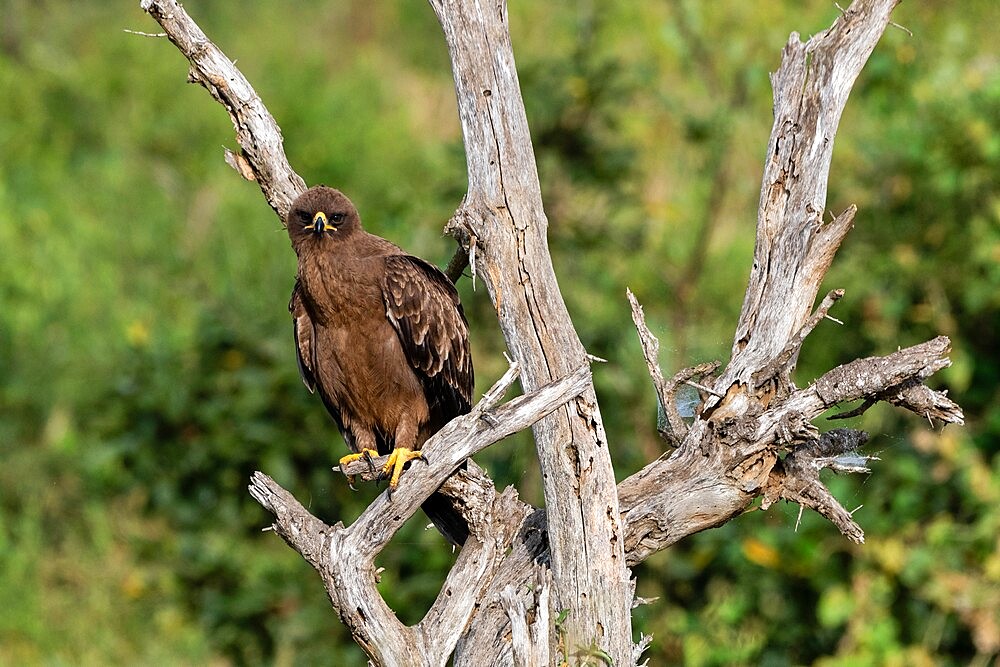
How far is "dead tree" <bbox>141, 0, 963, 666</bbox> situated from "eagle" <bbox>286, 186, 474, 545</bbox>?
2.34ft

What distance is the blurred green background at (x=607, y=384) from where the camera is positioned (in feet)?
20.1

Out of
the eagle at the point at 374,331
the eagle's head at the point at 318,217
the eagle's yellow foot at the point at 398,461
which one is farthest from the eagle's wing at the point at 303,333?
the eagle's yellow foot at the point at 398,461

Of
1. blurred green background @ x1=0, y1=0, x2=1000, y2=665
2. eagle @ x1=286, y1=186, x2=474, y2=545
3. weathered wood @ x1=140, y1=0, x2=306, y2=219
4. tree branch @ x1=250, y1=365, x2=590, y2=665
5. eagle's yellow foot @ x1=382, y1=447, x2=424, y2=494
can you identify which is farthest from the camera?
blurred green background @ x1=0, y1=0, x2=1000, y2=665

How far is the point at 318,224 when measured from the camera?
12.5 feet

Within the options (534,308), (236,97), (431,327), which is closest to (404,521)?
(534,308)

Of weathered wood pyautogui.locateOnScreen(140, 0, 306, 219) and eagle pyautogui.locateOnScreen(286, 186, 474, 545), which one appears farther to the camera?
eagle pyautogui.locateOnScreen(286, 186, 474, 545)

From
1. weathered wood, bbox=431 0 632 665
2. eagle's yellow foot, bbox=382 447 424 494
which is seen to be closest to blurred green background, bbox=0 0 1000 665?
eagle's yellow foot, bbox=382 447 424 494

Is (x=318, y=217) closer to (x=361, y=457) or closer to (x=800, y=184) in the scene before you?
(x=361, y=457)

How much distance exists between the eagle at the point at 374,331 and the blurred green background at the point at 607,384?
4.57 ft

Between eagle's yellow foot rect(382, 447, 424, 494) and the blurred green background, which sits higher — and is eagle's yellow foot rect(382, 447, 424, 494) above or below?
below

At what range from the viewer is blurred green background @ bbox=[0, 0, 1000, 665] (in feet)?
20.1

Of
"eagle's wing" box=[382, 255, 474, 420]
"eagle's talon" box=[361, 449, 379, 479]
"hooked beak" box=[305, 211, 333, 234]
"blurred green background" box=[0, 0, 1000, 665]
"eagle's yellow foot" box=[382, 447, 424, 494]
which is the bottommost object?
"eagle's yellow foot" box=[382, 447, 424, 494]

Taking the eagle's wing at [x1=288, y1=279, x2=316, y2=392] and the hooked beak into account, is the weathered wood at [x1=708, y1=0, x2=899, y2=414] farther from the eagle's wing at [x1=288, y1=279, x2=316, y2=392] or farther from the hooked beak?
the eagle's wing at [x1=288, y1=279, x2=316, y2=392]

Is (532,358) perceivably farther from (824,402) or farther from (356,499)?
(356,499)
